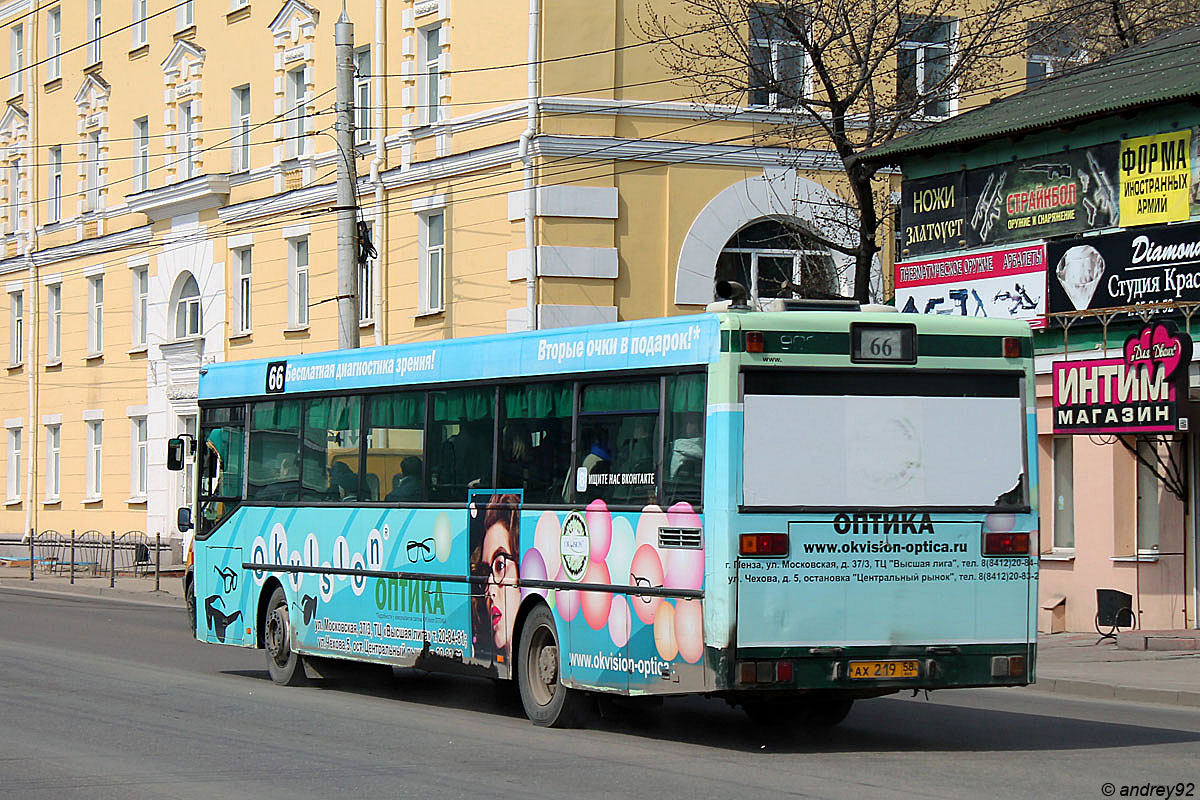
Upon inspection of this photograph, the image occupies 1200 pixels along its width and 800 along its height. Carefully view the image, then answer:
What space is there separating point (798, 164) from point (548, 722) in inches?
788

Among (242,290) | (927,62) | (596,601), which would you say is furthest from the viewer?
(242,290)

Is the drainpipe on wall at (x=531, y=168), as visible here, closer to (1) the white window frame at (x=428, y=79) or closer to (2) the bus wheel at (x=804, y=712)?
(1) the white window frame at (x=428, y=79)

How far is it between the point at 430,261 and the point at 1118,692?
1849 centimetres

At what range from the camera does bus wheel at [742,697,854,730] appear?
13797 mm

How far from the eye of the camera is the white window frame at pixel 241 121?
3838 cm

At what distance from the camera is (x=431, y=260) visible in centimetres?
3309

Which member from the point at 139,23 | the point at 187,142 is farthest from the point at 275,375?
the point at 139,23

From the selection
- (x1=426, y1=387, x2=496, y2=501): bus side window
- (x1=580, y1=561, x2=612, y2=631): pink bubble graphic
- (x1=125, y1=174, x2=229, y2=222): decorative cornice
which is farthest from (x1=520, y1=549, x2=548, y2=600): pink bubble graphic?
(x1=125, y1=174, x2=229, y2=222): decorative cornice

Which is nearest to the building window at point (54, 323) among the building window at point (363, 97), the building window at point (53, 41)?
the building window at point (53, 41)

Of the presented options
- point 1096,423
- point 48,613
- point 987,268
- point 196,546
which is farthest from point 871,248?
point 48,613

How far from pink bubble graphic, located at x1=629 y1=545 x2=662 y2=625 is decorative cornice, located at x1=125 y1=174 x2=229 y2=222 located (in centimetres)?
2798

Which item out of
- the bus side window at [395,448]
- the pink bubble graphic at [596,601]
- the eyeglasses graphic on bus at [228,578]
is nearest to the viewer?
the pink bubble graphic at [596,601]

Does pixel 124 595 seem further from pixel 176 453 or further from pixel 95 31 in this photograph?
pixel 95 31

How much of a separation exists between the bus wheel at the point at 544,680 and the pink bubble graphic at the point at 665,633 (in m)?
1.28
